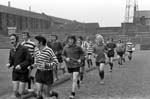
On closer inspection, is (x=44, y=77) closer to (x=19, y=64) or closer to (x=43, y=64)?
(x=43, y=64)

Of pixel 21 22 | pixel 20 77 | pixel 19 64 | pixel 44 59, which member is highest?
pixel 21 22

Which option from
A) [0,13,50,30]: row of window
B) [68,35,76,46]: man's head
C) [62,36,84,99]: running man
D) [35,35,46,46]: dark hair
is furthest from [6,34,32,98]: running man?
[0,13,50,30]: row of window

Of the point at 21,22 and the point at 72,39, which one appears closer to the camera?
the point at 72,39

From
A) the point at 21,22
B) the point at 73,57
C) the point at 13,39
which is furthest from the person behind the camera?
the point at 21,22

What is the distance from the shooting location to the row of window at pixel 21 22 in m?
81.8

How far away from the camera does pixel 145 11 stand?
112125 mm

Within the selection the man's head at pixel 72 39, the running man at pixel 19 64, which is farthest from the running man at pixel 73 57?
the running man at pixel 19 64

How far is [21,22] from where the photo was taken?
91.0 m

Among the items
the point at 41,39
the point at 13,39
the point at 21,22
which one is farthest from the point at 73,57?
the point at 21,22

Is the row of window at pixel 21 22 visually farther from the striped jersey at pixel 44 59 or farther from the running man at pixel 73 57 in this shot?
the striped jersey at pixel 44 59

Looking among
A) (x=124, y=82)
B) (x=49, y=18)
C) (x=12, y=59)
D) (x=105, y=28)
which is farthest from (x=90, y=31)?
(x=12, y=59)

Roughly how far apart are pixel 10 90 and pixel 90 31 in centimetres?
6556

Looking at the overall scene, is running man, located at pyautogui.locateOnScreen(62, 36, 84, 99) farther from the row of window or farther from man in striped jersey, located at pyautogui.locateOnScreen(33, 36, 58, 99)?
the row of window

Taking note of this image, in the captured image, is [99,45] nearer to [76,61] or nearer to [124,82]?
[124,82]
